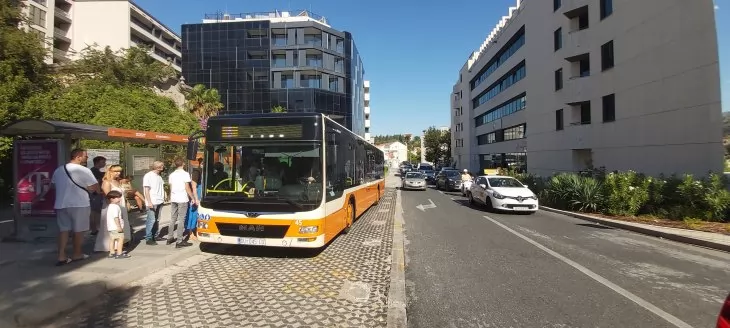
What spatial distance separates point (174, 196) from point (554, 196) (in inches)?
590

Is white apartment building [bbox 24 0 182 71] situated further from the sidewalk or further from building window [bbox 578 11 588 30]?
the sidewalk

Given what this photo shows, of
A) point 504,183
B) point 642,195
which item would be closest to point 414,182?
point 504,183

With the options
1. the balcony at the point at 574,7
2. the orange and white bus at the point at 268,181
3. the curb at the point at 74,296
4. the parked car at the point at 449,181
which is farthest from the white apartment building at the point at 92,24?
the curb at the point at 74,296

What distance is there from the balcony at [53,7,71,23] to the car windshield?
188 feet

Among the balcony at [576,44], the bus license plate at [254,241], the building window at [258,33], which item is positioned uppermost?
the building window at [258,33]

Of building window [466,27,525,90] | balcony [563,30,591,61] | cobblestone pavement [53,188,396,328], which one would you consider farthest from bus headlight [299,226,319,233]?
building window [466,27,525,90]

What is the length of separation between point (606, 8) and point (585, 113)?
6.67 meters

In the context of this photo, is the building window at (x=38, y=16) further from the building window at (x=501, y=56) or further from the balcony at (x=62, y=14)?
the building window at (x=501, y=56)

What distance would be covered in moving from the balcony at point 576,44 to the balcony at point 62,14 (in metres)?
57.4

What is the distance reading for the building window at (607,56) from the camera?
22.5 meters

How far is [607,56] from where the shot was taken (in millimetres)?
23016

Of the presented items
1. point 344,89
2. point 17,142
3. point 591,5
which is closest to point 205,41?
point 344,89

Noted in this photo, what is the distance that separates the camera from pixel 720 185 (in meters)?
11.2

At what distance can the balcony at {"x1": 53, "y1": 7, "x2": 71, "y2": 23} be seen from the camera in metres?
47.8
